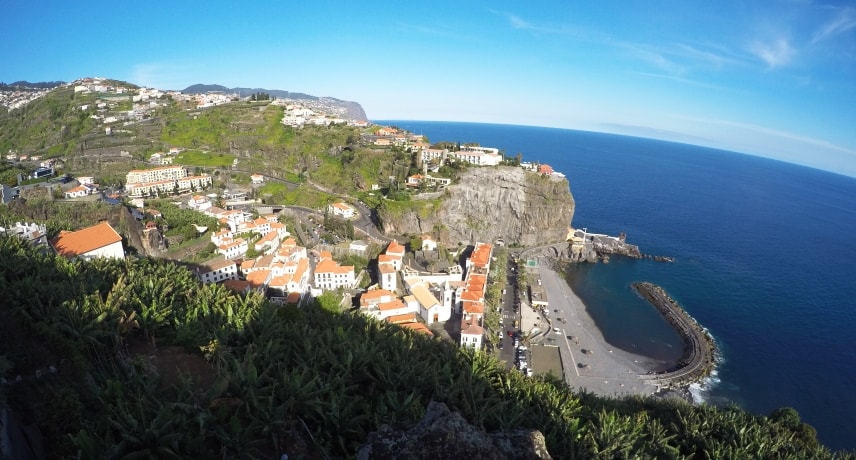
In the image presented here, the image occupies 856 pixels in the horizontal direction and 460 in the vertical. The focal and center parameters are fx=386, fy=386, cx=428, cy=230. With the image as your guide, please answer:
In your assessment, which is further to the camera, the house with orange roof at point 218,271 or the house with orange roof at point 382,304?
the house with orange roof at point 218,271

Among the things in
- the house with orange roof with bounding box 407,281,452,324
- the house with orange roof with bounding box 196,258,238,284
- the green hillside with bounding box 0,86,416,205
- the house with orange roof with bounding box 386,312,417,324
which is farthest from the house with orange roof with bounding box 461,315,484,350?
the green hillside with bounding box 0,86,416,205

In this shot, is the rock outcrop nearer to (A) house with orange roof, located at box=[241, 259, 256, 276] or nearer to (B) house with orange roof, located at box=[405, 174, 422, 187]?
(A) house with orange roof, located at box=[241, 259, 256, 276]

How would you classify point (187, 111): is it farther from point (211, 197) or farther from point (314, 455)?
point (314, 455)

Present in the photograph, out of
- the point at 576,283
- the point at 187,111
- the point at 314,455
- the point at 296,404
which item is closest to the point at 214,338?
the point at 296,404

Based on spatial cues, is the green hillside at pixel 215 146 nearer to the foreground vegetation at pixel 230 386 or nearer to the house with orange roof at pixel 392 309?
the house with orange roof at pixel 392 309

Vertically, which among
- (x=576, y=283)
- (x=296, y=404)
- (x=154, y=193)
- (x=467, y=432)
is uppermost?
(x=467, y=432)

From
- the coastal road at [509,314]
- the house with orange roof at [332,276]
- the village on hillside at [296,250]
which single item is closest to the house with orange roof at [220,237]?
the village on hillside at [296,250]
